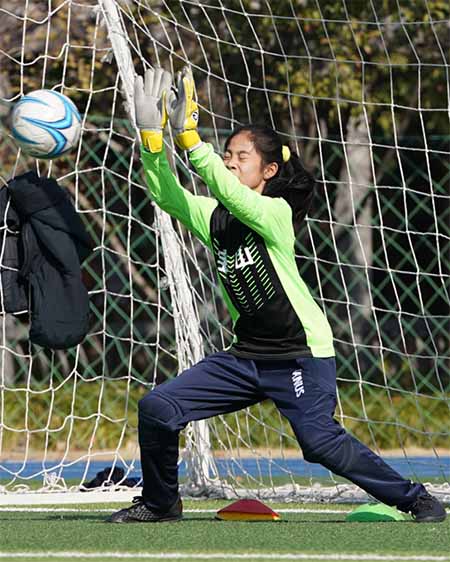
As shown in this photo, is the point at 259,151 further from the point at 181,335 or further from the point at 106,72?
the point at 106,72

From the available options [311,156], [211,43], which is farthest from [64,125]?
[311,156]

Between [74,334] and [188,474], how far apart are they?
1157 millimetres

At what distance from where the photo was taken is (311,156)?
15.7 m

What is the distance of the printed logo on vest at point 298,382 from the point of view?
5984mm

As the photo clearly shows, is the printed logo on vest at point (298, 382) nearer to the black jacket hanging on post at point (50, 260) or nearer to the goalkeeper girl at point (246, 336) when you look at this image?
the goalkeeper girl at point (246, 336)

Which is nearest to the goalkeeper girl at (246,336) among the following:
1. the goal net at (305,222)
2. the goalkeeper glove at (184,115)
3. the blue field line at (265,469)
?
the goalkeeper glove at (184,115)

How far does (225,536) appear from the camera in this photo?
17.9ft

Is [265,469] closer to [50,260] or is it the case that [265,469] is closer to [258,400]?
[50,260]

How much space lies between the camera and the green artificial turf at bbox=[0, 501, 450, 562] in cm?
501

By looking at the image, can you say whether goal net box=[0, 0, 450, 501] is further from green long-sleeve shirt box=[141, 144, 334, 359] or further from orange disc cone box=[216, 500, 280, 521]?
green long-sleeve shirt box=[141, 144, 334, 359]

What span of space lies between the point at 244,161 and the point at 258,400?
101 centimetres

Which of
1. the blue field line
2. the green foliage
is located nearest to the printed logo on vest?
the blue field line

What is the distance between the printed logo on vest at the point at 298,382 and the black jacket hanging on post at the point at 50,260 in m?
1.78

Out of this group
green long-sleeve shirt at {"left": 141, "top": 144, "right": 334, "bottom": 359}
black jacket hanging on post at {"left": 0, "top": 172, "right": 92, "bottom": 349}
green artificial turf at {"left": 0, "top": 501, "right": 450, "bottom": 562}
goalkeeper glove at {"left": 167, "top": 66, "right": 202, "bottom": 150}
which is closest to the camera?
green artificial turf at {"left": 0, "top": 501, "right": 450, "bottom": 562}
